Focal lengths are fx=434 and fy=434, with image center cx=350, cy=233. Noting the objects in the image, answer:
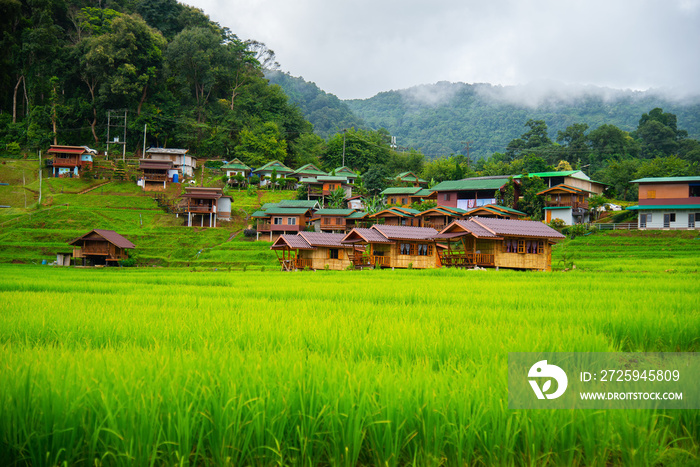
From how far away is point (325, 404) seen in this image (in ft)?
8.48

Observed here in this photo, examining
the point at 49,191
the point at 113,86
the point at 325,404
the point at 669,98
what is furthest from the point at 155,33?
the point at 669,98

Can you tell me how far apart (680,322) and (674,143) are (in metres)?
95.4

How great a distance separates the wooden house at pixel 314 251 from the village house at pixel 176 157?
40616mm

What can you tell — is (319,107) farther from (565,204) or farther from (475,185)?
(565,204)

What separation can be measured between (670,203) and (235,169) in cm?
5752

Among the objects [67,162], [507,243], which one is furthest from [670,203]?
[67,162]

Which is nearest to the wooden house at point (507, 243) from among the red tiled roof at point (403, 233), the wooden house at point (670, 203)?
the red tiled roof at point (403, 233)

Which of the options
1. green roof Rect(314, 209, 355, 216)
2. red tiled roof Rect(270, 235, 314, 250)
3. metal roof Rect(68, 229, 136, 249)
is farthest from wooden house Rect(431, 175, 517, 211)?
metal roof Rect(68, 229, 136, 249)

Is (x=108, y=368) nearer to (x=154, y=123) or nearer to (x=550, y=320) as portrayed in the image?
(x=550, y=320)

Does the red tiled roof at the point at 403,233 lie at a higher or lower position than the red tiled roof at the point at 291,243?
higher

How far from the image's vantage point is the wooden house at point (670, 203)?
40906 mm

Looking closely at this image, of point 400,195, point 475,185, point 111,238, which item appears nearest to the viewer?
point 111,238

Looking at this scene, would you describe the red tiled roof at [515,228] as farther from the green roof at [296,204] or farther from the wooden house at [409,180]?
the wooden house at [409,180]

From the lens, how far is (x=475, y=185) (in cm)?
5303
